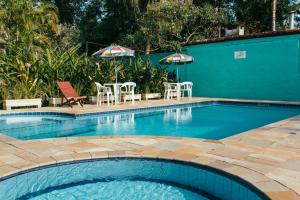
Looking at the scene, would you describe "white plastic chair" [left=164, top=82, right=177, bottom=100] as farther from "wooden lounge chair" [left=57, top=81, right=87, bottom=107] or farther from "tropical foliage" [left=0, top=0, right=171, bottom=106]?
"wooden lounge chair" [left=57, top=81, right=87, bottom=107]

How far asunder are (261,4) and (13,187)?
2105 centimetres

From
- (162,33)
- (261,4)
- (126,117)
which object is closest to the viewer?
(126,117)

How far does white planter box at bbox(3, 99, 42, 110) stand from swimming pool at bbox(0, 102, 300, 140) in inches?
34.2

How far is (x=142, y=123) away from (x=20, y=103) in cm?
444

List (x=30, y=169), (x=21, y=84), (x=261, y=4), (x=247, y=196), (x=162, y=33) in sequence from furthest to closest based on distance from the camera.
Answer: (x=261, y=4), (x=162, y=33), (x=21, y=84), (x=30, y=169), (x=247, y=196)

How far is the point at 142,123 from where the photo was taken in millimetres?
8844

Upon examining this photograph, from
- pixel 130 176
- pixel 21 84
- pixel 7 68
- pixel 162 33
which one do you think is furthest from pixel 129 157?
pixel 162 33

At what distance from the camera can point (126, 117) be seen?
9.76 meters

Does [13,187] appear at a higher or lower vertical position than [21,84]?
lower

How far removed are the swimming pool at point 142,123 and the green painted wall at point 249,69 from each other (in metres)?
2.27

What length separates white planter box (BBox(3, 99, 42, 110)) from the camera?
402 inches

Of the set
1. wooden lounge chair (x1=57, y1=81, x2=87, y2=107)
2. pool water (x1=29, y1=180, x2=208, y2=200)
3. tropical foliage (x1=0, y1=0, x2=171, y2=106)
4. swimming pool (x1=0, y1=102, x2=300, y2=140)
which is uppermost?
tropical foliage (x1=0, y1=0, x2=171, y2=106)

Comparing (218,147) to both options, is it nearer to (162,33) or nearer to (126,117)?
(126,117)

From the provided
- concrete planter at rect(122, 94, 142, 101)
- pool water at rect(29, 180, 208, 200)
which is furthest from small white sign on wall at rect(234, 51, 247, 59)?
pool water at rect(29, 180, 208, 200)
